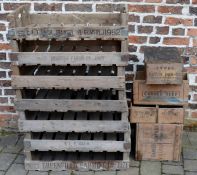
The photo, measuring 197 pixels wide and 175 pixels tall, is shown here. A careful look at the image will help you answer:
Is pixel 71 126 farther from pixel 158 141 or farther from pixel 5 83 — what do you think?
pixel 5 83

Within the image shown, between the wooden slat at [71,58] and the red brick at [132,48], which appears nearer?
the wooden slat at [71,58]

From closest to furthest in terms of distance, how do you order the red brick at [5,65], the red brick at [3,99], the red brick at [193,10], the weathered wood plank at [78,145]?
the weathered wood plank at [78,145], the red brick at [193,10], the red brick at [5,65], the red brick at [3,99]

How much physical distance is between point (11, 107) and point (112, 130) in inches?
54.0

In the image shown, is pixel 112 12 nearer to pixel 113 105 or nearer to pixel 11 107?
pixel 113 105

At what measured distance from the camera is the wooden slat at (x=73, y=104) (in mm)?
3281

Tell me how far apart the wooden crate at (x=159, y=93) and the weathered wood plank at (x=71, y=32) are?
0.63m

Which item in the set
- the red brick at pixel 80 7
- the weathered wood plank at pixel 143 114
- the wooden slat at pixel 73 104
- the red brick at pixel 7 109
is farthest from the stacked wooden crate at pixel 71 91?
the red brick at pixel 7 109

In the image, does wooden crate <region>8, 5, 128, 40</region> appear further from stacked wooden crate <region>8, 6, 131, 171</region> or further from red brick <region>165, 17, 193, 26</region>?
red brick <region>165, 17, 193, 26</region>

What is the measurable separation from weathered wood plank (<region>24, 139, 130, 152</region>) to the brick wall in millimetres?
951

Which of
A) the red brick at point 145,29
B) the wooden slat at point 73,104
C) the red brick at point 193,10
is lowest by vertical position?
the wooden slat at point 73,104

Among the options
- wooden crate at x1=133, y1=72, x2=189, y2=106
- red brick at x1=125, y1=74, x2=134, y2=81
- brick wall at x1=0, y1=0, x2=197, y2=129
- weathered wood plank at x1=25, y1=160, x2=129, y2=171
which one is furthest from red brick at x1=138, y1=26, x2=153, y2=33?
weathered wood plank at x1=25, y1=160, x2=129, y2=171

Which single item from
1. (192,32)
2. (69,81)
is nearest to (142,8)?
(192,32)

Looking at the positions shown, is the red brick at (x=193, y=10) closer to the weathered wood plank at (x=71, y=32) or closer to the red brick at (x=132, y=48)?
the red brick at (x=132, y=48)

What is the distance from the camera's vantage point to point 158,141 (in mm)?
3633
